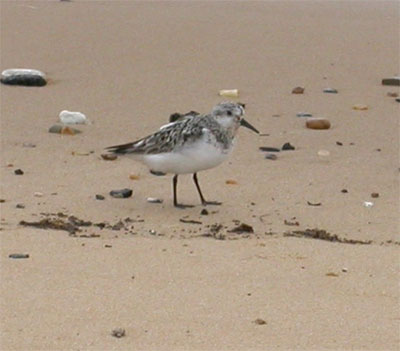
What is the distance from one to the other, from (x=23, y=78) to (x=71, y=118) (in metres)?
1.42

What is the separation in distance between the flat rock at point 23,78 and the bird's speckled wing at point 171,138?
3247mm

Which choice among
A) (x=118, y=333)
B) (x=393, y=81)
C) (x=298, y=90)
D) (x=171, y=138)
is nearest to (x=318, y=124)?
(x=298, y=90)

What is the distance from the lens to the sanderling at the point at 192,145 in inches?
269

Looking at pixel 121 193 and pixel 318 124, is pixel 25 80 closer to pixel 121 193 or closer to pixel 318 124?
pixel 318 124

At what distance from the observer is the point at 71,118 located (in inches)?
352

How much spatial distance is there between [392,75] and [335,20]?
3.63m

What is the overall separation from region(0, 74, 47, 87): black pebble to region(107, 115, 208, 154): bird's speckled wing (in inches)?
128

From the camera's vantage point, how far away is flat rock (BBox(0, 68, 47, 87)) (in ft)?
33.2

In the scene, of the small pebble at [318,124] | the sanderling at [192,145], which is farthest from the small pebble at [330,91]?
the sanderling at [192,145]

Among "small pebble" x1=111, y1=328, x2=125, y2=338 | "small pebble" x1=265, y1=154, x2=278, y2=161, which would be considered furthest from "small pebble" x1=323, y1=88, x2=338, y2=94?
"small pebble" x1=111, y1=328, x2=125, y2=338

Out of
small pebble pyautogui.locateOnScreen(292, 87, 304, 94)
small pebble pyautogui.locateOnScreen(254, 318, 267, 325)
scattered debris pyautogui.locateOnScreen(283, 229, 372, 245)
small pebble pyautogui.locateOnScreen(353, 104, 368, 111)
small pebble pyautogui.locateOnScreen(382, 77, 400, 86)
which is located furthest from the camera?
small pebble pyautogui.locateOnScreen(382, 77, 400, 86)

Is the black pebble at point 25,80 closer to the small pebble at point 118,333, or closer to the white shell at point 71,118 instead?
the white shell at point 71,118

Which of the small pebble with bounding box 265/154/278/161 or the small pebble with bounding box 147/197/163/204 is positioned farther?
the small pebble with bounding box 265/154/278/161

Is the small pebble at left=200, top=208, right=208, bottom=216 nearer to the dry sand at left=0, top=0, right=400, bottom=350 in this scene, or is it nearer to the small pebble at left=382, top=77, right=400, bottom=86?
the dry sand at left=0, top=0, right=400, bottom=350
